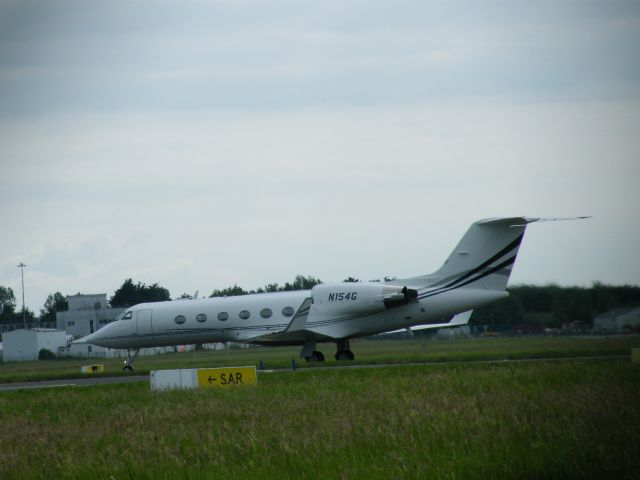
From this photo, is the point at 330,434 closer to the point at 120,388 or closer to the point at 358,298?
the point at 120,388

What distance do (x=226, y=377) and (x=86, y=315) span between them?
76811 millimetres

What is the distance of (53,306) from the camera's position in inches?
6476

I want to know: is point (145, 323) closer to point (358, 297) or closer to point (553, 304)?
point (358, 297)

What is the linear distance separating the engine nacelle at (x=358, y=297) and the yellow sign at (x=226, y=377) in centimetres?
1334

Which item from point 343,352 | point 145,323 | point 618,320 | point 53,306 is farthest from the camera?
point 53,306

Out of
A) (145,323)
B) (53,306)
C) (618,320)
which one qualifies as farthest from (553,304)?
(53,306)

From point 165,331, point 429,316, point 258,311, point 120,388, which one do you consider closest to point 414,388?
point 120,388

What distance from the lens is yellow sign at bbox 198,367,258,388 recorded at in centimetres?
2741

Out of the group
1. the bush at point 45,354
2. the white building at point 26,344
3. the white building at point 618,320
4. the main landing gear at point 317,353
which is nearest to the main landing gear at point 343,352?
the main landing gear at point 317,353

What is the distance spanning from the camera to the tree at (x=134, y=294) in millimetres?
115062

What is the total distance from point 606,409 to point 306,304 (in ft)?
86.5

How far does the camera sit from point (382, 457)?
13625mm

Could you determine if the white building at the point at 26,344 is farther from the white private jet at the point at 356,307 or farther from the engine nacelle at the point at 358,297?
the engine nacelle at the point at 358,297

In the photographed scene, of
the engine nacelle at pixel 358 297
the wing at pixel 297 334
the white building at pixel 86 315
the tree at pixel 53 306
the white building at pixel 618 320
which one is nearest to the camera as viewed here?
the white building at pixel 618 320
